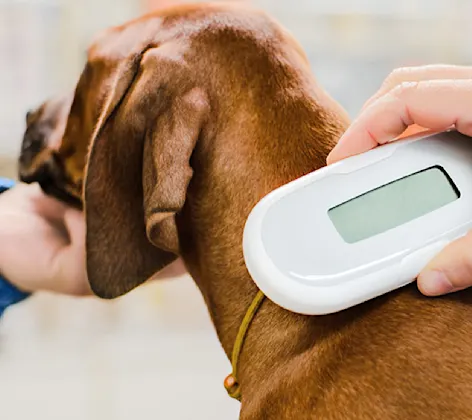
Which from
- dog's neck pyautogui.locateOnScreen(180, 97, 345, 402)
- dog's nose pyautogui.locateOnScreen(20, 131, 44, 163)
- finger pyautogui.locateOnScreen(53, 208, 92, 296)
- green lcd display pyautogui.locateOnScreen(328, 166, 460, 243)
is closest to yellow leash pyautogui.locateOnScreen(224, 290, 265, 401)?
dog's neck pyautogui.locateOnScreen(180, 97, 345, 402)

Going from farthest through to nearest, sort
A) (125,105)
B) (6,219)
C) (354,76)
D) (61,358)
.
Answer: (354,76) < (61,358) < (6,219) < (125,105)

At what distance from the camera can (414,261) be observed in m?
0.64

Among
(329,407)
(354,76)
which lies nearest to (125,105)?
(329,407)

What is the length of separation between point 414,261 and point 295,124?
20 centimetres

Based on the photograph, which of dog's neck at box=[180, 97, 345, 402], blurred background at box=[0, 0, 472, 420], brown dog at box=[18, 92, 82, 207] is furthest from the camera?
blurred background at box=[0, 0, 472, 420]

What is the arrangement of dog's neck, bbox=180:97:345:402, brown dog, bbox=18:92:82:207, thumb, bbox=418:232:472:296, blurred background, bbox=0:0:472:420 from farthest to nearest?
blurred background, bbox=0:0:472:420, brown dog, bbox=18:92:82:207, dog's neck, bbox=180:97:345:402, thumb, bbox=418:232:472:296

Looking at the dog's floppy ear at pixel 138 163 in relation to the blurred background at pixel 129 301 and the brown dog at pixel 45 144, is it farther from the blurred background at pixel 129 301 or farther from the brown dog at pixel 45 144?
the blurred background at pixel 129 301

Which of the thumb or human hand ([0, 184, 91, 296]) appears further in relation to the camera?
human hand ([0, 184, 91, 296])

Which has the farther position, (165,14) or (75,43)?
(75,43)

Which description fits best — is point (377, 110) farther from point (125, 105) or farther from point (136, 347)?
point (136, 347)

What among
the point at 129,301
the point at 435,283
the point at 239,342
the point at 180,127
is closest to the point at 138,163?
the point at 180,127

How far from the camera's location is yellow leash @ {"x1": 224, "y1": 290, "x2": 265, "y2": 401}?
0.75 m

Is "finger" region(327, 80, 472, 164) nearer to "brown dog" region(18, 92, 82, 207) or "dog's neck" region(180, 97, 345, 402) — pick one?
"dog's neck" region(180, 97, 345, 402)

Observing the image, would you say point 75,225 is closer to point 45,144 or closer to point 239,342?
point 45,144
